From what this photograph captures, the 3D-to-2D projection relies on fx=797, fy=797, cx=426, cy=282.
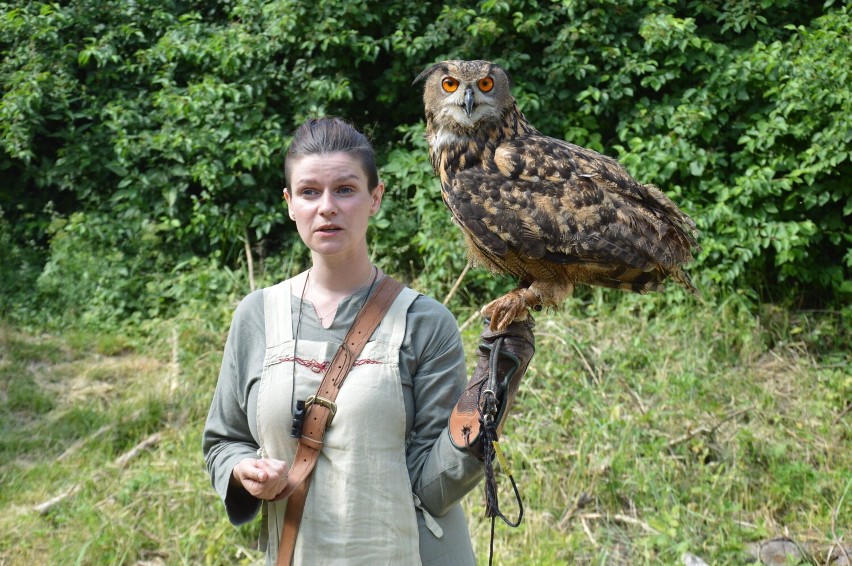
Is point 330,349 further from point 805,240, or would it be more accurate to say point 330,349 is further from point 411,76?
point 411,76

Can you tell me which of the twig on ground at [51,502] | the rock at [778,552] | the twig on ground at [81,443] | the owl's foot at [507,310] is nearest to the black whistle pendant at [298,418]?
the owl's foot at [507,310]

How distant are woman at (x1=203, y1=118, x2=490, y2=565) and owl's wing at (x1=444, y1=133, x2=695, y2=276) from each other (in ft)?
0.75

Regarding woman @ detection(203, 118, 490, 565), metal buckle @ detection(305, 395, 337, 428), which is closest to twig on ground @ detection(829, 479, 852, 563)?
woman @ detection(203, 118, 490, 565)

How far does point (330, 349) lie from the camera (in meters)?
1.74

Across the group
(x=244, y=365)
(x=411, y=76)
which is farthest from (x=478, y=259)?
(x=411, y=76)

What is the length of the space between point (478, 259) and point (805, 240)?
363 centimetres

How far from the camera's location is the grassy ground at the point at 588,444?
3502mm

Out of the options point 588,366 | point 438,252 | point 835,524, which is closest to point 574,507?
point 588,366

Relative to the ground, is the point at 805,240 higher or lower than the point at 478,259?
lower

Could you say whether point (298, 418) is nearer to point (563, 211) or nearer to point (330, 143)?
point (330, 143)

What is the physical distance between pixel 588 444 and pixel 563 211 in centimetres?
218

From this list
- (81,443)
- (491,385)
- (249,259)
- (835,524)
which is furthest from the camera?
(249,259)

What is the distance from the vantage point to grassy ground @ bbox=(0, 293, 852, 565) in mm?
3502

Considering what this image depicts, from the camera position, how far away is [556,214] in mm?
1902
